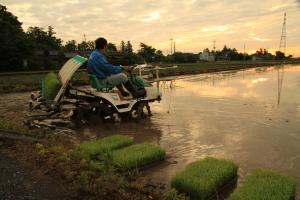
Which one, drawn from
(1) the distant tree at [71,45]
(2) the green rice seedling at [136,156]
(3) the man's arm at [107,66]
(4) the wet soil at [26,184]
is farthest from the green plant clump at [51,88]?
(1) the distant tree at [71,45]

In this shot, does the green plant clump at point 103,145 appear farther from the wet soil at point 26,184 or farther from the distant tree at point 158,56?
the distant tree at point 158,56

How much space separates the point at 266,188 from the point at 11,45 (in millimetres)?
44372

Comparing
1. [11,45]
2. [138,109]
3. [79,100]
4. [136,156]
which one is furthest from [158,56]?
[136,156]

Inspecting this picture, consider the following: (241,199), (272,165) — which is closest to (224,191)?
(241,199)

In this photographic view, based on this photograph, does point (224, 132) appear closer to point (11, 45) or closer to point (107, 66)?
point (107, 66)

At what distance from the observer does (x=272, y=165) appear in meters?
6.09

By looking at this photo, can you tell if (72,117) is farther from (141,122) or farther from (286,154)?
(286,154)

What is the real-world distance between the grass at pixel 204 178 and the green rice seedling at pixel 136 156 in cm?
92

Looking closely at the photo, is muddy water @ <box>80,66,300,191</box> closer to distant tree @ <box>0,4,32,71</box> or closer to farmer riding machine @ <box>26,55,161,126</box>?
farmer riding machine @ <box>26,55,161,126</box>

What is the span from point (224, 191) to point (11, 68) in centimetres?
4479

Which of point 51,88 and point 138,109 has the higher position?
point 51,88

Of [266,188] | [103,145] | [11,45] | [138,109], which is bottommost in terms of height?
[266,188]

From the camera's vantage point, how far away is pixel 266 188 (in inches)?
181

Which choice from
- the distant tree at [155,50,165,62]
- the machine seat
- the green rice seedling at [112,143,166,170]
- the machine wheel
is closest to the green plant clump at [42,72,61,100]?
the machine seat
